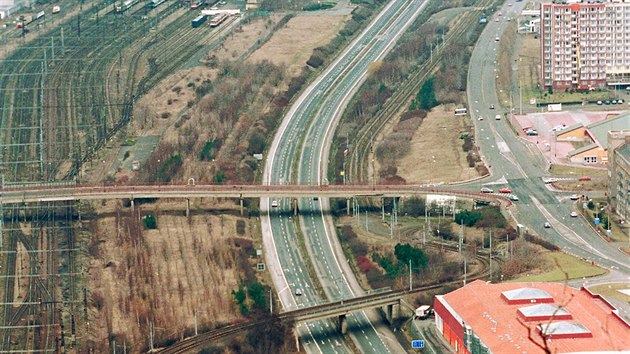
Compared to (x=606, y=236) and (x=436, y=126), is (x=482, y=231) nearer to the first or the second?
(x=606, y=236)

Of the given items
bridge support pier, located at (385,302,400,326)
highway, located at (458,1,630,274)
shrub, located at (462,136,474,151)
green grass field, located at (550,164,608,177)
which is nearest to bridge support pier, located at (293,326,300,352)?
bridge support pier, located at (385,302,400,326)

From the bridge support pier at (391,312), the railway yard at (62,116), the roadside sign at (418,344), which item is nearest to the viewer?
the roadside sign at (418,344)

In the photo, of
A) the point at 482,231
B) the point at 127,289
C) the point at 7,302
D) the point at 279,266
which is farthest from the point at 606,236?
the point at 7,302

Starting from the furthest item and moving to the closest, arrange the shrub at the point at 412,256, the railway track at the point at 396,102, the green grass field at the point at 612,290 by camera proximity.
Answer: the railway track at the point at 396,102, the shrub at the point at 412,256, the green grass field at the point at 612,290

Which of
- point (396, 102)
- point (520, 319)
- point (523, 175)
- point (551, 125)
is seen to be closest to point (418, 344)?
point (520, 319)

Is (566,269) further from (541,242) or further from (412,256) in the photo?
(412,256)

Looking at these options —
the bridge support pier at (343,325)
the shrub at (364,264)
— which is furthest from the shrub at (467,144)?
the bridge support pier at (343,325)

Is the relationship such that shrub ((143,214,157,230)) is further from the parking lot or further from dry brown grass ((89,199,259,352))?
the parking lot

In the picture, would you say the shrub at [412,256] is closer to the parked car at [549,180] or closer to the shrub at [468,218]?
the shrub at [468,218]
